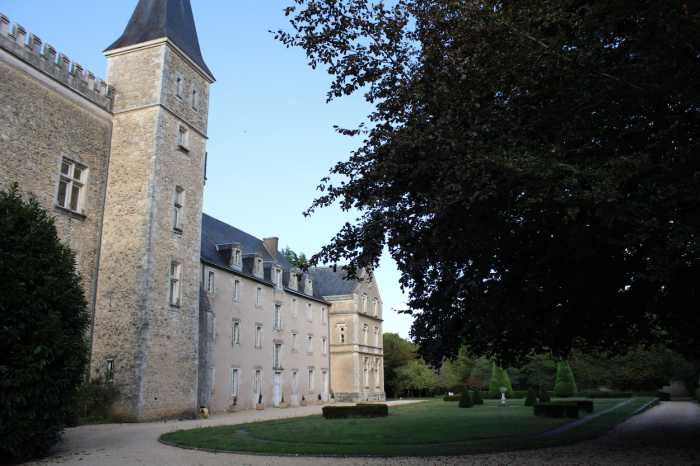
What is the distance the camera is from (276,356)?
36625 mm

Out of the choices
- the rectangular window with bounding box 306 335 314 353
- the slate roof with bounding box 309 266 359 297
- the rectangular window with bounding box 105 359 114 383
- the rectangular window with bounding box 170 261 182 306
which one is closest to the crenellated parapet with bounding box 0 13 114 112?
the rectangular window with bounding box 170 261 182 306

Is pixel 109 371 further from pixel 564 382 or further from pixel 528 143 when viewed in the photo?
pixel 564 382

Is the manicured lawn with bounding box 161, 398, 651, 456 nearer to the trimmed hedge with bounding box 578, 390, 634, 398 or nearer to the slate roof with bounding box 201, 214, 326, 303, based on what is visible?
the slate roof with bounding box 201, 214, 326, 303

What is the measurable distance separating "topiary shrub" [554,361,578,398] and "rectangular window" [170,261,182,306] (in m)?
35.2

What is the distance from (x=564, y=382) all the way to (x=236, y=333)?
29.7 m

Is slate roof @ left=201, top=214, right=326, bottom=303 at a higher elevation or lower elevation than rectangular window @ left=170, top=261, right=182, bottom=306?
higher

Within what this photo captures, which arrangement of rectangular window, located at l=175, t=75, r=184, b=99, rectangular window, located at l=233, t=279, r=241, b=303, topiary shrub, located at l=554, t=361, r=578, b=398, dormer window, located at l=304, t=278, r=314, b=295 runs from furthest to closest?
topiary shrub, located at l=554, t=361, r=578, b=398 < dormer window, located at l=304, t=278, r=314, b=295 < rectangular window, located at l=233, t=279, r=241, b=303 < rectangular window, located at l=175, t=75, r=184, b=99

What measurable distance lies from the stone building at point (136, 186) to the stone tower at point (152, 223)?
49 mm

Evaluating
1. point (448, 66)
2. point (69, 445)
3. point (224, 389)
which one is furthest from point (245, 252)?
point (448, 66)

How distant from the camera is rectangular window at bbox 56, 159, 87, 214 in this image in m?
20.5

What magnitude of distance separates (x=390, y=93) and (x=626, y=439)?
11.0m

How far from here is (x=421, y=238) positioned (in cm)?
948

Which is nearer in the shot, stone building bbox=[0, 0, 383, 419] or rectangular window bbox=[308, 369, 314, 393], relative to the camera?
stone building bbox=[0, 0, 383, 419]

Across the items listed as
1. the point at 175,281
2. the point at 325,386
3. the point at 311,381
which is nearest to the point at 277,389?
the point at 311,381
